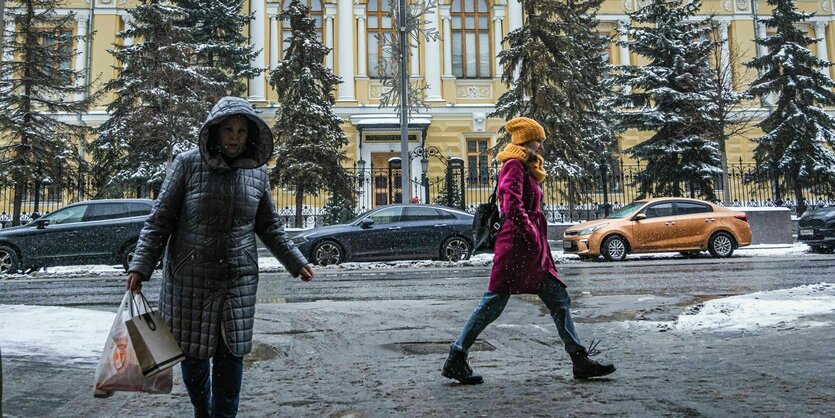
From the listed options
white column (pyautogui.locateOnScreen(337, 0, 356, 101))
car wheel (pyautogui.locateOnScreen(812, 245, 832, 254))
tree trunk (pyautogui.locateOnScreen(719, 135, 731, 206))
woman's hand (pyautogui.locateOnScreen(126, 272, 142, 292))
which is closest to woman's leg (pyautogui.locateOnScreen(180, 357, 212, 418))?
woman's hand (pyautogui.locateOnScreen(126, 272, 142, 292))

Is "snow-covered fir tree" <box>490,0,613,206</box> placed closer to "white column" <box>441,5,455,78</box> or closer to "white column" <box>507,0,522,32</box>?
"white column" <box>441,5,455,78</box>

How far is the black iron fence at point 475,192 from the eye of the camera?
24328 mm

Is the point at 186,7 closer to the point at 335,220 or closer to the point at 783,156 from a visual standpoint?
the point at 335,220

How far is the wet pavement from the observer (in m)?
4.00

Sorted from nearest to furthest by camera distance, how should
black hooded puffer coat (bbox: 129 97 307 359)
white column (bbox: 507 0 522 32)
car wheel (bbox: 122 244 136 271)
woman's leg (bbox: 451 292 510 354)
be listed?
1. black hooded puffer coat (bbox: 129 97 307 359)
2. woman's leg (bbox: 451 292 510 354)
3. car wheel (bbox: 122 244 136 271)
4. white column (bbox: 507 0 522 32)

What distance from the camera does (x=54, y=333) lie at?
253 inches

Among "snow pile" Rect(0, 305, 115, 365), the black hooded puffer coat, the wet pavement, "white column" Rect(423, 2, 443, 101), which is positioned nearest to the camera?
the black hooded puffer coat

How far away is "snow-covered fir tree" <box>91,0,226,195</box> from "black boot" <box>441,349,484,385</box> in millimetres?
20392

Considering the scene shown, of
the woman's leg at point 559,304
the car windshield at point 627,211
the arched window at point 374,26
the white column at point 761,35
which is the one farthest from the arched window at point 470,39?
the woman's leg at point 559,304

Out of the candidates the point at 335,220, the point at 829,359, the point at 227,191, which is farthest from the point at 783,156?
the point at 227,191

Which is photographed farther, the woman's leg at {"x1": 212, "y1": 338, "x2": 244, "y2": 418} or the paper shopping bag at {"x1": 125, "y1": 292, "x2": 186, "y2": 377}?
Answer: the woman's leg at {"x1": 212, "y1": 338, "x2": 244, "y2": 418}

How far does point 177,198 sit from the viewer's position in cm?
332

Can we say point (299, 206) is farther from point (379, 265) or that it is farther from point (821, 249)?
point (821, 249)

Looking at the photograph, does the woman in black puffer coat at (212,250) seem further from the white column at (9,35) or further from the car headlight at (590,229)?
the white column at (9,35)
